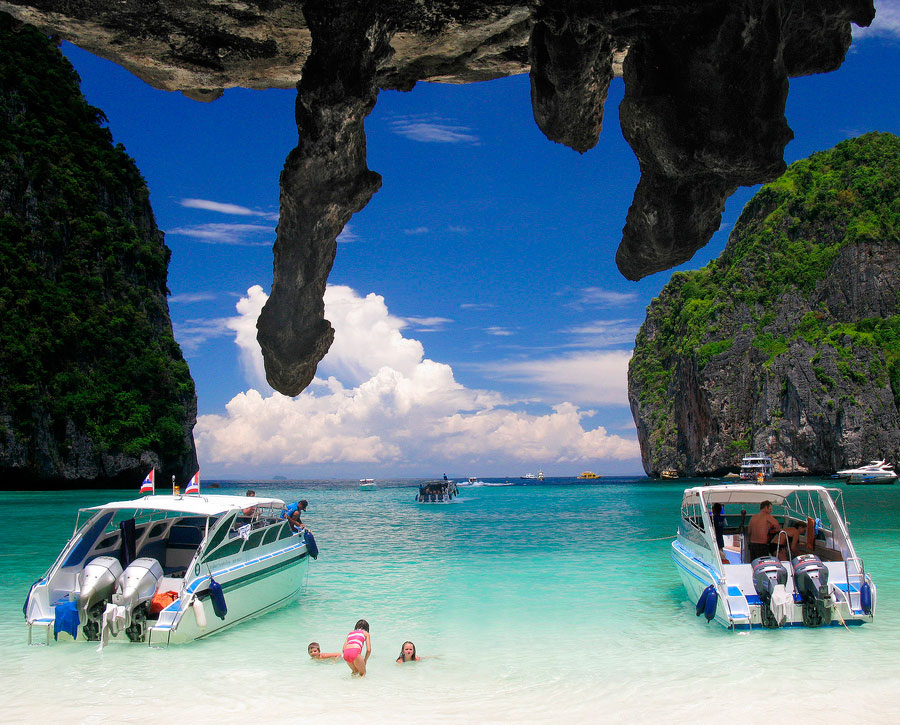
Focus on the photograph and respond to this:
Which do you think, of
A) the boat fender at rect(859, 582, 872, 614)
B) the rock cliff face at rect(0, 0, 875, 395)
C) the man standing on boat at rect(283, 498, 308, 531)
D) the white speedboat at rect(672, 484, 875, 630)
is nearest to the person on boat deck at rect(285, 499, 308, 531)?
the man standing on boat at rect(283, 498, 308, 531)

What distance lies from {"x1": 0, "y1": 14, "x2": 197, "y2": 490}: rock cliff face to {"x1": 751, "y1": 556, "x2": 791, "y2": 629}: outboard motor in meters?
47.8

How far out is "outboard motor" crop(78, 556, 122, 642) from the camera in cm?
1039

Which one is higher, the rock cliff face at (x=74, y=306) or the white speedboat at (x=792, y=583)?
the rock cliff face at (x=74, y=306)

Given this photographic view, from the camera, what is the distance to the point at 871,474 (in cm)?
7012

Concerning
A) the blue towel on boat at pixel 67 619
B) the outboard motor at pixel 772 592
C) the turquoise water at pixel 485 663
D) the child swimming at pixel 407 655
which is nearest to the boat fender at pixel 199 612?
the turquoise water at pixel 485 663

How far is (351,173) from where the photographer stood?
3.05 metres

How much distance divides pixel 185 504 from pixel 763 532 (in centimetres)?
990

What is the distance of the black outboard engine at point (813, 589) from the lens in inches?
421

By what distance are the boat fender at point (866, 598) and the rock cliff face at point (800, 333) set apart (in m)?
74.1

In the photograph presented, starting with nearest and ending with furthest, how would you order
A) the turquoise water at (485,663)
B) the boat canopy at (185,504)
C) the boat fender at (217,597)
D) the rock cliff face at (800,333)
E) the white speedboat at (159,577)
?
the turquoise water at (485,663) → the white speedboat at (159,577) → the boat fender at (217,597) → the boat canopy at (185,504) → the rock cliff face at (800,333)

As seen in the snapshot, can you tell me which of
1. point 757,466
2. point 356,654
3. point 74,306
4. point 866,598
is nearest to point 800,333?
point 757,466

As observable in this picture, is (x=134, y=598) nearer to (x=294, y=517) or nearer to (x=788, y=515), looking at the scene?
(x=294, y=517)

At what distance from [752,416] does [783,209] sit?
1279 inches

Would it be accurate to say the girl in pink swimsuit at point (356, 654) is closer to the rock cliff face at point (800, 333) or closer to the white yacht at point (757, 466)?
the white yacht at point (757, 466)
